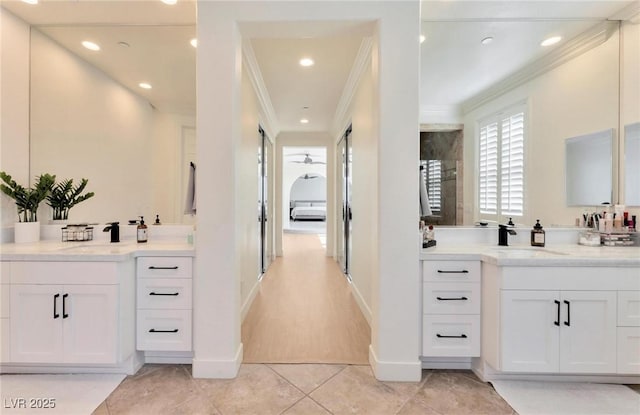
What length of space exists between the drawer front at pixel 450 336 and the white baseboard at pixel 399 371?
11 centimetres

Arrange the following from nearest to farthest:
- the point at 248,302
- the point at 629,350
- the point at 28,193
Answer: the point at 629,350 < the point at 28,193 < the point at 248,302

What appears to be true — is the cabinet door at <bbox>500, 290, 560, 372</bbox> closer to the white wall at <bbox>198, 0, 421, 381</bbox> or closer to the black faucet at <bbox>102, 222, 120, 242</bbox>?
the white wall at <bbox>198, 0, 421, 381</bbox>

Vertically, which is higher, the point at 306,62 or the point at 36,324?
the point at 306,62

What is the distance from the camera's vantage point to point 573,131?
241 centimetres

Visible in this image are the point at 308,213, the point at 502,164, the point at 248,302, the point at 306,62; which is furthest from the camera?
the point at 308,213

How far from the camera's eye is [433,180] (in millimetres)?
2338

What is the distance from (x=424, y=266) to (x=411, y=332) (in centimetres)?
46

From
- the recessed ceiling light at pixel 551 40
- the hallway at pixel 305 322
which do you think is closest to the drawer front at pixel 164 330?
the hallway at pixel 305 322

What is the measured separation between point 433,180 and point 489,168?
1.80 feet

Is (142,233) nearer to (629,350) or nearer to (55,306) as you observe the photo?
(55,306)

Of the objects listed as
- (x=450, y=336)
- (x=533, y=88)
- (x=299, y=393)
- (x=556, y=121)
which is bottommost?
(x=299, y=393)

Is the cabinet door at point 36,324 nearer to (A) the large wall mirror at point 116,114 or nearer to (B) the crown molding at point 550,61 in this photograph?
(A) the large wall mirror at point 116,114

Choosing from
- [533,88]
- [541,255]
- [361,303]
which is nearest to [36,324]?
[361,303]

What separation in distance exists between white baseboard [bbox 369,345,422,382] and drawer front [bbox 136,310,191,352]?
1.34m
